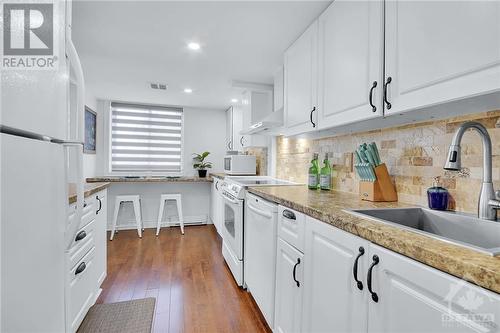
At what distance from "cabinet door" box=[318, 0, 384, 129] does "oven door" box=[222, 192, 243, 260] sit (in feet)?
3.50

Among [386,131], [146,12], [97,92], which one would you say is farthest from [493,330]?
[97,92]

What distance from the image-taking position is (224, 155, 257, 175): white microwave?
3854 millimetres

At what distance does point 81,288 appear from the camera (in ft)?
5.49

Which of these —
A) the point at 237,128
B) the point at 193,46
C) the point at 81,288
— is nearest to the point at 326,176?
the point at 193,46

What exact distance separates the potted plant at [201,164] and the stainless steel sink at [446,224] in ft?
12.3

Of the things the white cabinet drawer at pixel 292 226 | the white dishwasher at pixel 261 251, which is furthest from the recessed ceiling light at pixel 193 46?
the white cabinet drawer at pixel 292 226

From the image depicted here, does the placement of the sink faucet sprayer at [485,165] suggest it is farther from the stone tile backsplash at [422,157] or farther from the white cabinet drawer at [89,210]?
the white cabinet drawer at [89,210]

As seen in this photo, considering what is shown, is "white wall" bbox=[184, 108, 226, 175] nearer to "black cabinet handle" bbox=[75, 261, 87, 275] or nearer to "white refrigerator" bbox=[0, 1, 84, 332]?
"black cabinet handle" bbox=[75, 261, 87, 275]

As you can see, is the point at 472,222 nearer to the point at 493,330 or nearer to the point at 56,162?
the point at 493,330

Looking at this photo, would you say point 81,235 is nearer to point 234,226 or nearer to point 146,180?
point 234,226

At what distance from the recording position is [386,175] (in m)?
1.47

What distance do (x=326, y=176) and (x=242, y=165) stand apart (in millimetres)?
1986

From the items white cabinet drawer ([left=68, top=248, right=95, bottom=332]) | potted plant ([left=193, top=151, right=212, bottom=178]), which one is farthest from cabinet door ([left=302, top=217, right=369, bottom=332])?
potted plant ([left=193, top=151, right=212, bottom=178])

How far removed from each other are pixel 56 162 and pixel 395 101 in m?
1.40
